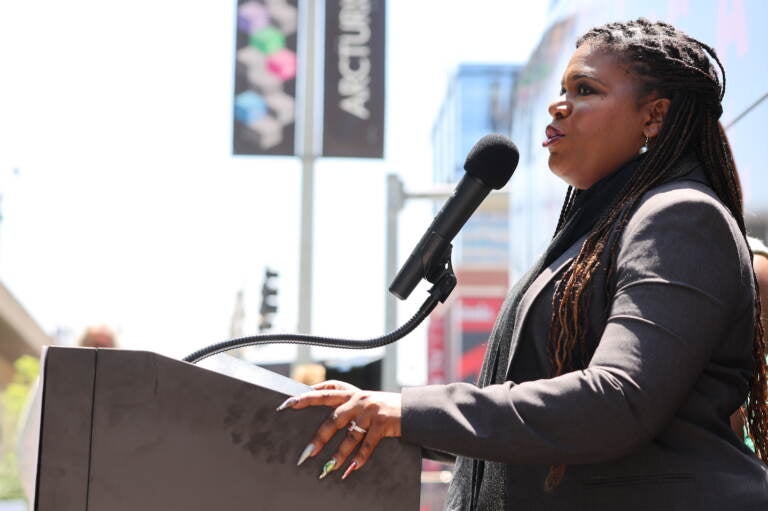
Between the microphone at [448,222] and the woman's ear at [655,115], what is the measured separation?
288 mm

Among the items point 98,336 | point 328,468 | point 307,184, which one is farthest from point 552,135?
point 307,184

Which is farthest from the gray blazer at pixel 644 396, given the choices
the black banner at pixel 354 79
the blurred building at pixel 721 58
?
the black banner at pixel 354 79

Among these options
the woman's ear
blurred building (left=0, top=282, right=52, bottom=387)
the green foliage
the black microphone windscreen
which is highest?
the woman's ear

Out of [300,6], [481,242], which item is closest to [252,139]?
[300,6]

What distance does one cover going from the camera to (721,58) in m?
3.85

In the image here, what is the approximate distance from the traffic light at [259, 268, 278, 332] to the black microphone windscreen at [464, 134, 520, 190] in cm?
1485

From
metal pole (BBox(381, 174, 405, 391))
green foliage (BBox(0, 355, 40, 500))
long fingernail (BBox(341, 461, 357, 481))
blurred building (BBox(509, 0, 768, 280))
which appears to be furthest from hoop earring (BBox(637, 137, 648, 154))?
green foliage (BBox(0, 355, 40, 500))

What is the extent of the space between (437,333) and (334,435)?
53.3 metres

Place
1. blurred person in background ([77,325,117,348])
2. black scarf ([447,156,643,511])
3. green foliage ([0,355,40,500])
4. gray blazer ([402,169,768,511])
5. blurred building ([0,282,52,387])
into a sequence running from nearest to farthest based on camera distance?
gray blazer ([402,169,768,511]) → black scarf ([447,156,643,511]) → blurred person in background ([77,325,117,348]) → blurred building ([0,282,52,387]) → green foliage ([0,355,40,500])

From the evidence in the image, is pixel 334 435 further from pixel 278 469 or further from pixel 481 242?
pixel 481 242

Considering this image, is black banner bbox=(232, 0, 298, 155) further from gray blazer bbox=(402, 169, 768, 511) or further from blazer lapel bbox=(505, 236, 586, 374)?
gray blazer bbox=(402, 169, 768, 511)

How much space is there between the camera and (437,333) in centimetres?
5475

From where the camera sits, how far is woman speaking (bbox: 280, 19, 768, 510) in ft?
5.49

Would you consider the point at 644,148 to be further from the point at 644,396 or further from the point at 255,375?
the point at 255,375
